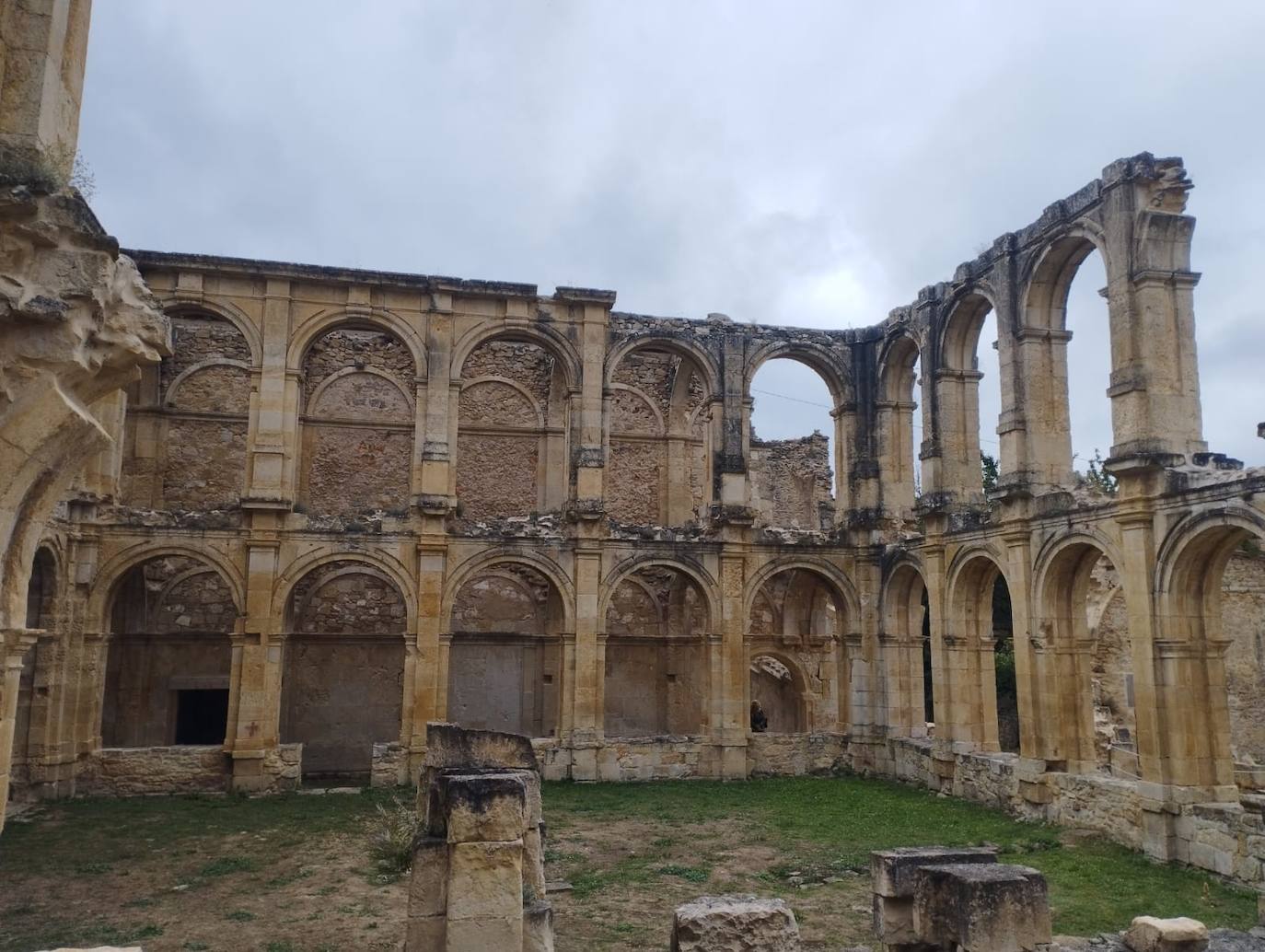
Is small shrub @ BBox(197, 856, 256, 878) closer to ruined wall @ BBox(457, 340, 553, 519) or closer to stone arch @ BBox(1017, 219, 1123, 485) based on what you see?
ruined wall @ BBox(457, 340, 553, 519)

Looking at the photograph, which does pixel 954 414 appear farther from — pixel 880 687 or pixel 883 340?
pixel 880 687

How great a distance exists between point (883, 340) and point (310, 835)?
573 inches

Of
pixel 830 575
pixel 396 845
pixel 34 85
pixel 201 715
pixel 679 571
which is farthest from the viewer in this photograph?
pixel 201 715

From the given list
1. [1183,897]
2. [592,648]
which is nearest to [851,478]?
[592,648]

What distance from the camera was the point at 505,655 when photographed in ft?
73.3

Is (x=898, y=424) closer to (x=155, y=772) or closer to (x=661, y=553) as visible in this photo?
(x=661, y=553)

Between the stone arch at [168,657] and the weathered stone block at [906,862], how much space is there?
16528mm

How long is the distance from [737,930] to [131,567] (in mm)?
15094

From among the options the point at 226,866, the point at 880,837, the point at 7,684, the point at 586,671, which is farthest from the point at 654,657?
the point at 7,684

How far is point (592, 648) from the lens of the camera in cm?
1881

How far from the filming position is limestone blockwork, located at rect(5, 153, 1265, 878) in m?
13.2

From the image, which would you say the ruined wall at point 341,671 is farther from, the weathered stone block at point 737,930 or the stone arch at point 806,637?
the weathered stone block at point 737,930

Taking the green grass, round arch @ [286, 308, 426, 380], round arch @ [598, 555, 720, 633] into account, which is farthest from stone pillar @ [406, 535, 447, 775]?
round arch @ [286, 308, 426, 380]

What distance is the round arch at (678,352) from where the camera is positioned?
20016 millimetres
